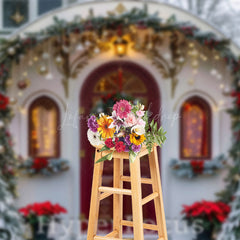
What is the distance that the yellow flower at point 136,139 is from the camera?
1.98 meters

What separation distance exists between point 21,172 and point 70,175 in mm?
668

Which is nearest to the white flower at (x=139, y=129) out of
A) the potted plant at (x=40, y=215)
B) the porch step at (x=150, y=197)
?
the porch step at (x=150, y=197)

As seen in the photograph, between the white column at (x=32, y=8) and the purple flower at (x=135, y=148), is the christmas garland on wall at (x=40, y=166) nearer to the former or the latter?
the white column at (x=32, y=8)

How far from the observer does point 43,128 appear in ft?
18.3

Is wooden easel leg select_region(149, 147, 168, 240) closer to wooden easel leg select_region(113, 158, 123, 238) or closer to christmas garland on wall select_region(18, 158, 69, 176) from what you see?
wooden easel leg select_region(113, 158, 123, 238)

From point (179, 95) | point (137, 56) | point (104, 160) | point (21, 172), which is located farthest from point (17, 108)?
point (104, 160)

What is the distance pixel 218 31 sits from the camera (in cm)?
506

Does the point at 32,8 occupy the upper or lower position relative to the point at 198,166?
upper

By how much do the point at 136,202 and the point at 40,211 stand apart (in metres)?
3.39

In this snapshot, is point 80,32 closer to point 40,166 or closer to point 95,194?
point 40,166

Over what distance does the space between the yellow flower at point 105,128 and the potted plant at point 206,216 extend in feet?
11.0

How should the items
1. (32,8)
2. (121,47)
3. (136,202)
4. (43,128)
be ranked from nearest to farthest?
(136,202) → (121,47) → (43,128) → (32,8)

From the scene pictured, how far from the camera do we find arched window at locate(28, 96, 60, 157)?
5.55 meters

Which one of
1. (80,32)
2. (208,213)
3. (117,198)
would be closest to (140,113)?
(117,198)
